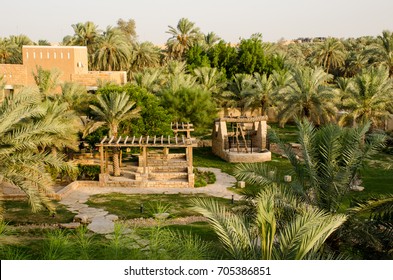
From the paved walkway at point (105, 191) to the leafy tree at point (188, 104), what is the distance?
6742 millimetres

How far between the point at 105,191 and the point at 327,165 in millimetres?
12043

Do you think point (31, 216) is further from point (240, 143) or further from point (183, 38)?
point (183, 38)

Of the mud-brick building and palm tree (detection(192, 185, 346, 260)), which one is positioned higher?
the mud-brick building

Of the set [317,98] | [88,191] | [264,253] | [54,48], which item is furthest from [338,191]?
[54,48]

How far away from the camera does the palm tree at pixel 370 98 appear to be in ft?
85.4

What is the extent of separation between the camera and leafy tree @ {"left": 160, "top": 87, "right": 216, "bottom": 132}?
97.5 ft

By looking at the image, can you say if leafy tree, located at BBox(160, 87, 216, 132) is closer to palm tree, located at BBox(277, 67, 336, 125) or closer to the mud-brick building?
palm tree, located at BBox(277, 67, 336, 125)

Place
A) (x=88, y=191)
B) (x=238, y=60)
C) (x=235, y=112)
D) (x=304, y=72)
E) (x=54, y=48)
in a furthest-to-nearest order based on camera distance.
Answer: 1. (x=238, y=60)
2. (x=235, y=112)
3. (x=54, y=48)
4. (x=304, y=72)
5. (x=88, y=191)

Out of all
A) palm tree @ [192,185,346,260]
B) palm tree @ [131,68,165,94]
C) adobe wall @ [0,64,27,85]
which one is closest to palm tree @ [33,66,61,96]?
palm tree @ [131,68,165,94]

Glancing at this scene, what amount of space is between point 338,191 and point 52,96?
18539mm

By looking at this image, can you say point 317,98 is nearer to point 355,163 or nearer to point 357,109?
point 357,109

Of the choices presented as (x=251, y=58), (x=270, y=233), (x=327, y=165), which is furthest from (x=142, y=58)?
(x=270, y=233)

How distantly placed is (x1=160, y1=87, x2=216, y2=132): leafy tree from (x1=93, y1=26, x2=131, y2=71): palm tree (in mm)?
15386

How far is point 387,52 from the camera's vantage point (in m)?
37.5
